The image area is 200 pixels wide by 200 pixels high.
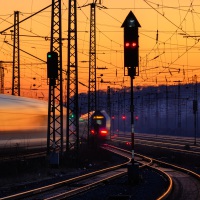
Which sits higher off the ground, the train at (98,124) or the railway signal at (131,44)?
the railway signal at (131,44)

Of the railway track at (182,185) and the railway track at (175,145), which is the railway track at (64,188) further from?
the railway track at (175,145)

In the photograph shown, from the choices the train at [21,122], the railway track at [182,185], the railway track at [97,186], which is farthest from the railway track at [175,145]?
the railway track at [97,186]

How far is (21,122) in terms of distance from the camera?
1361 inches

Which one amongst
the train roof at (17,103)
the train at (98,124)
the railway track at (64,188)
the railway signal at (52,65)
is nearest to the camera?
the railway track at (64,188)

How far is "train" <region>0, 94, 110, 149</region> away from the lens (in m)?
31.5

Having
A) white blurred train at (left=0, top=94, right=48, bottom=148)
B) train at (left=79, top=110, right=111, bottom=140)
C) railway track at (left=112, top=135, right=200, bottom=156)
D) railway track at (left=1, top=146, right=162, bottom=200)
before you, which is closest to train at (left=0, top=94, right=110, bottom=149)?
white blurred train at (left=0, top=94, right=48, bottom=148)

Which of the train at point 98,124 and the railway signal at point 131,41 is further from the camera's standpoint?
the train at point 98,124

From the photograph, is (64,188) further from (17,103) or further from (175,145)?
(175,145)

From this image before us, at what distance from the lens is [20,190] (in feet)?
66.9

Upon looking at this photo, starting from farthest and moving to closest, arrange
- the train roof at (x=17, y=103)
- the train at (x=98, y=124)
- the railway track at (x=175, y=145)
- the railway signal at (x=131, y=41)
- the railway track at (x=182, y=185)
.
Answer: the train at (x=98, y=124)
the railway track at (x=175, y=145)
the train roof at (x=17, y=103)
the railway signal at (x=131, y=41)
the railway track at (x=182, y=185)

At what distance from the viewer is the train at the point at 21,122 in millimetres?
31469

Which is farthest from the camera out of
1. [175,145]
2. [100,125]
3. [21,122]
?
[100,125]

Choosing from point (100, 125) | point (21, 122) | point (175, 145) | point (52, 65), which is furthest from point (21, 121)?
point (100, 125)

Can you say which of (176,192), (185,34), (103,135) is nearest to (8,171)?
(176,192)
